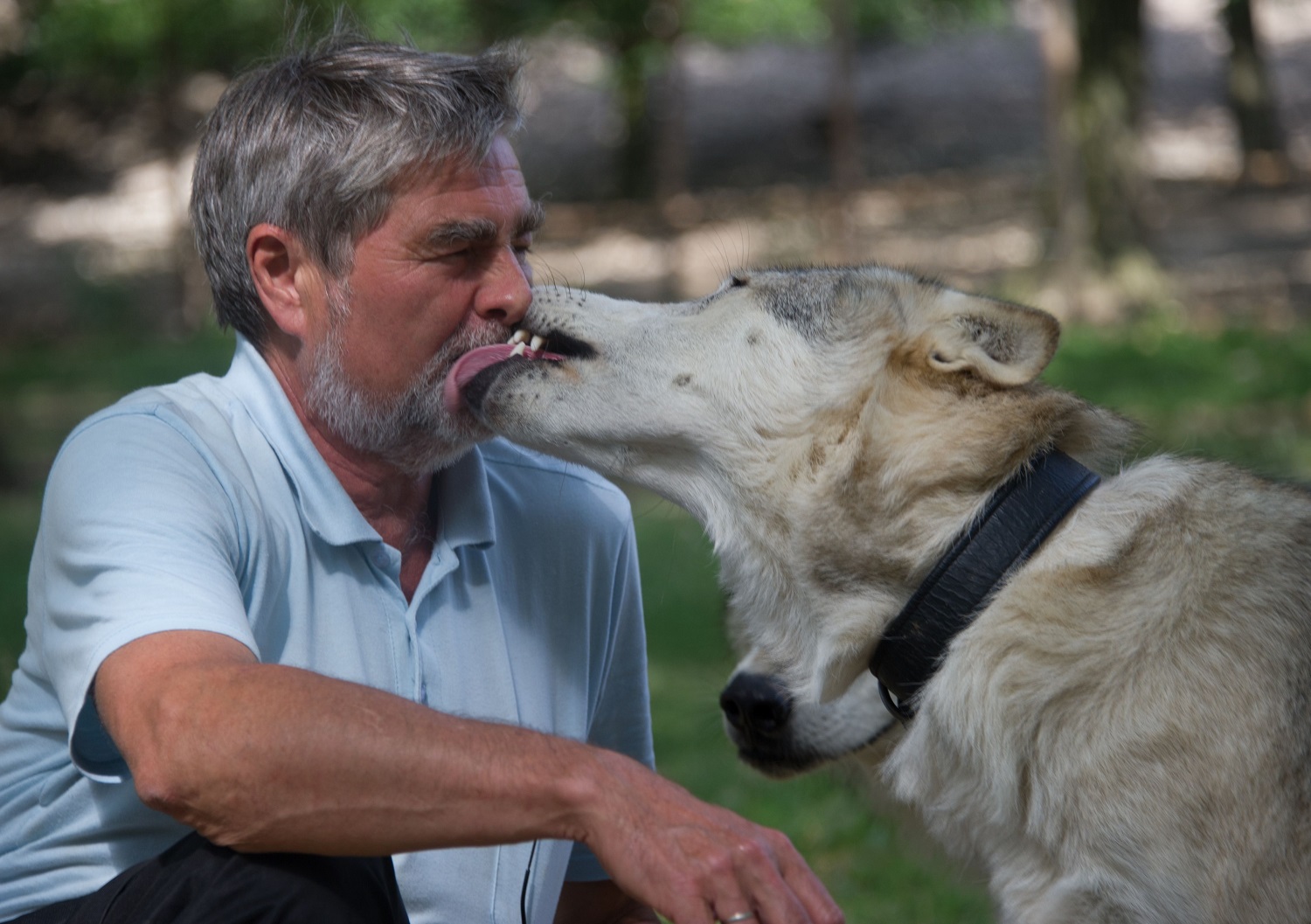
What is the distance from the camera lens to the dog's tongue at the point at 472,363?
2775 mm

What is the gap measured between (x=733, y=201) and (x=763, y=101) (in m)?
6.73

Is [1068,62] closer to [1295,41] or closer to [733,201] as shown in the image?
[733,201]

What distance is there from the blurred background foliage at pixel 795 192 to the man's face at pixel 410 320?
2.31 ft

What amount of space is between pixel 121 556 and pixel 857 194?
15.4m

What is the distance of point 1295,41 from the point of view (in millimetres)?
28672

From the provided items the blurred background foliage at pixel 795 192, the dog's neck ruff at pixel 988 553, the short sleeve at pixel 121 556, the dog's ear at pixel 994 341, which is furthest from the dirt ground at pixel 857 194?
the short sleeve at pixel 121 556

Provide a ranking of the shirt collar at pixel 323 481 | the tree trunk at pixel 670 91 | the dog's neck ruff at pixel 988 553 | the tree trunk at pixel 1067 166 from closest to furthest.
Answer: the dog's neck ruff at pixel 988 553 < the shirt collar at pixel 323 481 < the tree trunk at pixel 1067 166 < the tree trunk at pixel 670 91

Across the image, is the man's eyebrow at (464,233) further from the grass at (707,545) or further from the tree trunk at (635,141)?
the tree trunk at (635,141)

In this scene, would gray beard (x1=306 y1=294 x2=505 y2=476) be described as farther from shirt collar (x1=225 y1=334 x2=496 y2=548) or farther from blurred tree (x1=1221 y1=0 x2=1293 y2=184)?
blurred tree (x1=1221 y1=0 x2=1293 y2=184)

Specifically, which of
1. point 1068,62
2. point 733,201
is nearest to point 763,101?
point 733,201

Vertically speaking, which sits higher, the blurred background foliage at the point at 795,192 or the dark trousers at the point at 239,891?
the dark trousers at the point at 239,891

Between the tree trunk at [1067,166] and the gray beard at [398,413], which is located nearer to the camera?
the gray beard at [398,413]

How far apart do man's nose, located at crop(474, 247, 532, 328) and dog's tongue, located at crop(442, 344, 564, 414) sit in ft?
0.20

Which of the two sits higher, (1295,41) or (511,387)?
(511,387)
